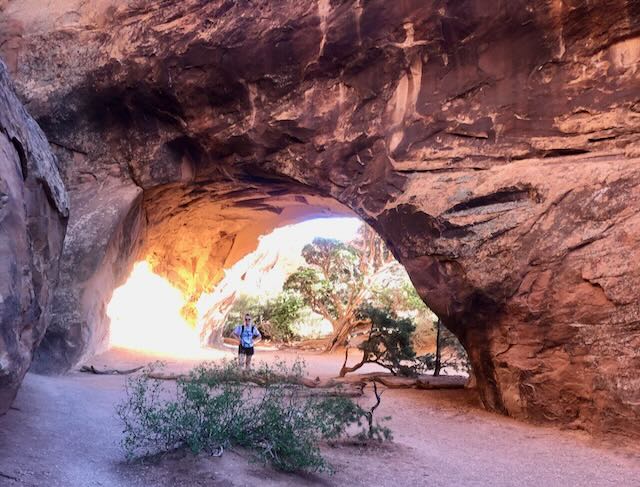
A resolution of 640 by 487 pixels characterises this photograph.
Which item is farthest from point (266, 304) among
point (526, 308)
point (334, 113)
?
point (526, 308)

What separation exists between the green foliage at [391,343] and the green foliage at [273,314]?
11.7 meters

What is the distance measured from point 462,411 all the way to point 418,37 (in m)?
5.64

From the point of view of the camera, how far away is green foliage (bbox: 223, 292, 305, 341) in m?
23.7

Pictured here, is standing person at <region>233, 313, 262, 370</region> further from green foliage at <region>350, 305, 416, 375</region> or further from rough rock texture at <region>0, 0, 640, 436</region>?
rough rock texture at <region>0, 0, 640, 436</region>

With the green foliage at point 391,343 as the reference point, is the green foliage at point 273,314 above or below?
above

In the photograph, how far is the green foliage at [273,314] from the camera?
77.7ft

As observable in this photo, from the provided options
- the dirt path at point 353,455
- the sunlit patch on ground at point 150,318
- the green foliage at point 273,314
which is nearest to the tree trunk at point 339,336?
the green foliage at point 273,314

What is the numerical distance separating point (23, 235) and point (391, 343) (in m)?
9.10

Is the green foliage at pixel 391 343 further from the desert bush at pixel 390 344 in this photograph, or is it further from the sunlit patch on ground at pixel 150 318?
the sunlit patch on ground at pixel 150 318

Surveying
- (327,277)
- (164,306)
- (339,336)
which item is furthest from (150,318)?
(327,277)

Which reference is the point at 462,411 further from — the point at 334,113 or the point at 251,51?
the point at 251,51

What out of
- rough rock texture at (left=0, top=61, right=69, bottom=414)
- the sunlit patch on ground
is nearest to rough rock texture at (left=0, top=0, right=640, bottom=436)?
the sunlit patch on ground

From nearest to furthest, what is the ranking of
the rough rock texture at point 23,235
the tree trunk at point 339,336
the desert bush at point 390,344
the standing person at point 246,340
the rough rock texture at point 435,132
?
1. the rough rock texture at point 23,235
2. the rough rock texture at point 435,132
3. the standing person at point 246,340
4. the desert bush at point 390,344
5. the tree trunk at point 339,336

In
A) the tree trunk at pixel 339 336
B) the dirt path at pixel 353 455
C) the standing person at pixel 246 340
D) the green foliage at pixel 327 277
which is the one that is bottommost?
the dirt path at pixel 353 455
